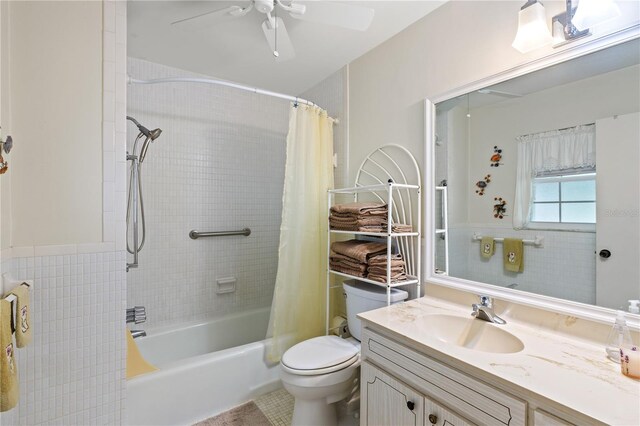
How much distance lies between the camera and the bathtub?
1.60m

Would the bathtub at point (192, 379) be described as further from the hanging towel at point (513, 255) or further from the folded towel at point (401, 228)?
the hanging towel at point (513, 255)

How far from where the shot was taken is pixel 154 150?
90.8 inches

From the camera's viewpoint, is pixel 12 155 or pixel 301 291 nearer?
pixel 12 155

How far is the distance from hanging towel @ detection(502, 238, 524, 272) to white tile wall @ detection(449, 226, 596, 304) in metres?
0.02

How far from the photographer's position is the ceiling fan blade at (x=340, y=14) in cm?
136

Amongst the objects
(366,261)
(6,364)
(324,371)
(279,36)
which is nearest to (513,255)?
(366,261)

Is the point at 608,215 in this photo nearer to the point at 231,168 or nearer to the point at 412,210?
the point at 412,210

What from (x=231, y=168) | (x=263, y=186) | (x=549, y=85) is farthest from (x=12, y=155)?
(x=549, y=85)

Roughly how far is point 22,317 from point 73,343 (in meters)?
0.31

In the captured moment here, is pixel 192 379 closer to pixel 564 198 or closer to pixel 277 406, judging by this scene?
pixel 277 406

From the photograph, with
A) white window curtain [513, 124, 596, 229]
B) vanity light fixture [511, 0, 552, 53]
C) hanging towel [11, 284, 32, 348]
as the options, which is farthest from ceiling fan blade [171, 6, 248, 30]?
white window curtain [513, 124, 596, 229]

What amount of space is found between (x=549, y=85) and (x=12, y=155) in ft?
7.41

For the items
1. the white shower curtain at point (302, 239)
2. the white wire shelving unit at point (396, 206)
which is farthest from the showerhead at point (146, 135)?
the white wire shelving unit at point (396, 206)

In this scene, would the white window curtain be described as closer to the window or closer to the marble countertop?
the window
